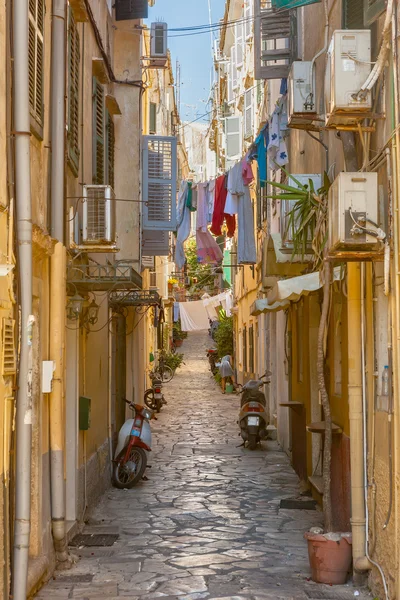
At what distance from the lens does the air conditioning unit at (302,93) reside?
955cm

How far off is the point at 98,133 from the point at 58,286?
189 inches

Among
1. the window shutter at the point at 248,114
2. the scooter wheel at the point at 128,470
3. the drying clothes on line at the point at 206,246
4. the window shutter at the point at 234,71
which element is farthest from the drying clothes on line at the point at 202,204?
the window shutter at the point at 234,71

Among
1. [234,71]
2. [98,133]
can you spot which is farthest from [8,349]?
[234,71]

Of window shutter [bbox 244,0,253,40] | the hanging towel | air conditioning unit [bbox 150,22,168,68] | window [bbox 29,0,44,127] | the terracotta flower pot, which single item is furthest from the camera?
window shutter [bbox 244,0,253,40]

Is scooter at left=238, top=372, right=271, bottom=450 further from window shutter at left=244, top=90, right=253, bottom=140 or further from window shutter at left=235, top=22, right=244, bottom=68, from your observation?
window shutter at left=235, top=22, right=244, bottom=68

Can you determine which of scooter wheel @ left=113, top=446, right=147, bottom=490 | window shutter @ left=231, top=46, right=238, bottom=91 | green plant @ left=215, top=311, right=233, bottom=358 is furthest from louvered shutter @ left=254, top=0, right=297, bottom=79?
green plant @ left=215, top=311, right=233, bottom=358

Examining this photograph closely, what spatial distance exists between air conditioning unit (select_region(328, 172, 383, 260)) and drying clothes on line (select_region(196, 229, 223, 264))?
49.8 ft

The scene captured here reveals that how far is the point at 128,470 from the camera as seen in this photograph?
13531 mm

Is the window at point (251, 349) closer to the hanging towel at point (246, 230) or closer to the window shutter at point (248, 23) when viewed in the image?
the hanging towel at point (246, 230)

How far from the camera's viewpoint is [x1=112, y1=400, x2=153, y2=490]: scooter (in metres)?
13.4

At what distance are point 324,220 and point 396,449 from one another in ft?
9.45

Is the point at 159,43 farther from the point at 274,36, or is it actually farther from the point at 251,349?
the point at 251,349

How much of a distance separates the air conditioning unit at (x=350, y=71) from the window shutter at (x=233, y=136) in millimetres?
25235

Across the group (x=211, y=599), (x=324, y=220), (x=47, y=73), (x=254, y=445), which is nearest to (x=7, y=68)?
(x=47, y=73)
